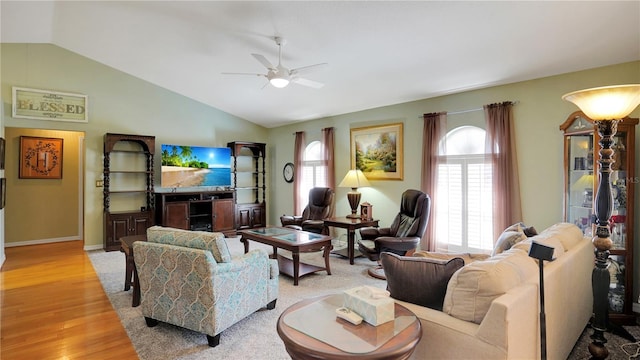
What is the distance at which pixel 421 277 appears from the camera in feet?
6.09

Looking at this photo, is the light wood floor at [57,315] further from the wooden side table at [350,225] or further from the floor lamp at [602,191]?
the floor lamp at [602,191]

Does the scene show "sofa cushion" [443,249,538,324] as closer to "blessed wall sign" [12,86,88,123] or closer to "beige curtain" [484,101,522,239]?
"beige curtain" [484,101,522,239]

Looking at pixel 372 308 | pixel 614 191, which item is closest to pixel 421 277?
pixel 372 308

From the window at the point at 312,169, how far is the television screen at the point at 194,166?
171 cm

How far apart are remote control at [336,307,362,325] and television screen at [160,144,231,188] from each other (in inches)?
A: 235

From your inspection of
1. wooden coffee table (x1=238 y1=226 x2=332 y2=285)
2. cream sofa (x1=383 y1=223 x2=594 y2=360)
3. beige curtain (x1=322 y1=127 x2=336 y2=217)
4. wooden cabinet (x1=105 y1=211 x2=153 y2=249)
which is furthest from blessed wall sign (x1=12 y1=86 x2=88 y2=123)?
cream sofa (x1=383 y1=223 x2=594 y2=360)

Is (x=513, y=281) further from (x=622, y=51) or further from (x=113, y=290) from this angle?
(x=113, y=290)

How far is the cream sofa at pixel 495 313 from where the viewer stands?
4.86 ft

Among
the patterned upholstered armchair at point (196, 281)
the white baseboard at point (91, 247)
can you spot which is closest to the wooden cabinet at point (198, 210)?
the white baseboard at point (91, 247)

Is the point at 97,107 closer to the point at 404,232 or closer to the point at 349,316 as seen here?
the point at 404,232

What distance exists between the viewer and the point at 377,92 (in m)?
5.34

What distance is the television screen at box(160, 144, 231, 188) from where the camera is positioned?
6.68 m

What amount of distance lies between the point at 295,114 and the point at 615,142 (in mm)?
5294

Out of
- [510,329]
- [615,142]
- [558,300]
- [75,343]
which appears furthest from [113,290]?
[615,142]
